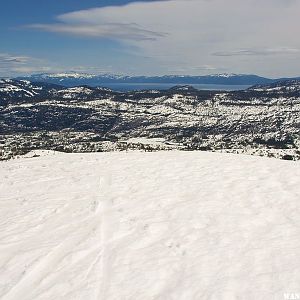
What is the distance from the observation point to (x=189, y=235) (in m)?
13.5

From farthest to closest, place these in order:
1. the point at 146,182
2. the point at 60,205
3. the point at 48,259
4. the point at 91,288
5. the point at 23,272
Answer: the point at 146,182 < the point at 60,205 < the point at 48,259 < the point at 23,272 < the point at 91,288

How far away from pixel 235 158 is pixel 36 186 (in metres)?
15.2

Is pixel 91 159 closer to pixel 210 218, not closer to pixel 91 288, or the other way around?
pixel 210 218

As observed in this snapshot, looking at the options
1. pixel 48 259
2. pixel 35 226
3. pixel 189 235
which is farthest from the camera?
pixel 35 226

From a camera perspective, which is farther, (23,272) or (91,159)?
(91,159)

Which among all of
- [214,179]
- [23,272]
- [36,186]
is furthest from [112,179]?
[23,272]

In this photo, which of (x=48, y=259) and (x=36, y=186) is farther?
(x=36, y=186)

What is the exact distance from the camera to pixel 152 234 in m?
13.8

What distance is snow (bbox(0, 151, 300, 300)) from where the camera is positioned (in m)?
10.2

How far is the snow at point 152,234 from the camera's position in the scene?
10234mm

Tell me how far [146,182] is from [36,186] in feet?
20.9

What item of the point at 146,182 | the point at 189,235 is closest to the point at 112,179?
the point at 146,182

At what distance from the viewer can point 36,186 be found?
21969 millimetres

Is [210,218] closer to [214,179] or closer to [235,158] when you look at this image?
[214,179]
